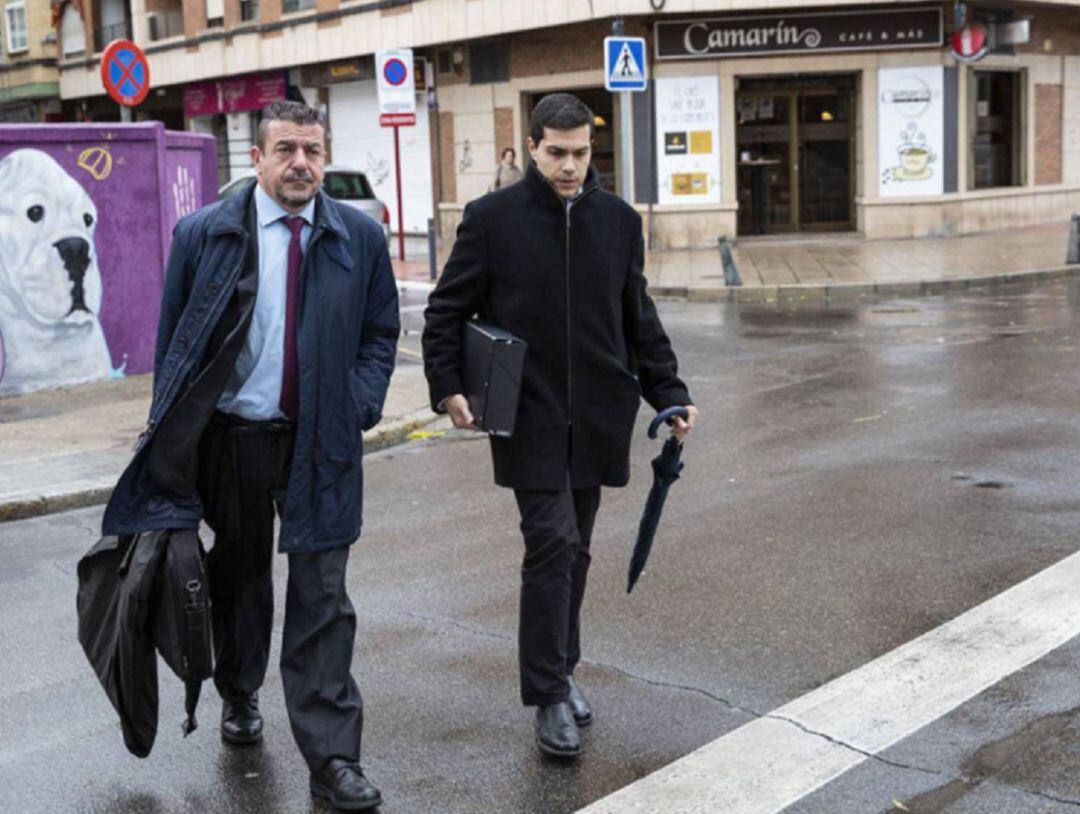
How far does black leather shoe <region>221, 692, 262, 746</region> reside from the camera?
4691 millimetres

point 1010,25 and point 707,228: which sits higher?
point 1010,25

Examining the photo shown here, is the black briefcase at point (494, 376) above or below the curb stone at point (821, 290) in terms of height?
above

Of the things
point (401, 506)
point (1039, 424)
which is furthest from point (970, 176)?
point (401, 506)

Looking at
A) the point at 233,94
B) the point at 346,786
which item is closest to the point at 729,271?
the point at 346,786

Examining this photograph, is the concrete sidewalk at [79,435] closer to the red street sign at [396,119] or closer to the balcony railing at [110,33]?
the red street sign at [396,119]

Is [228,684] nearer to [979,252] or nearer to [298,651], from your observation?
[298,651]

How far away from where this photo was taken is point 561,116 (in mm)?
4492

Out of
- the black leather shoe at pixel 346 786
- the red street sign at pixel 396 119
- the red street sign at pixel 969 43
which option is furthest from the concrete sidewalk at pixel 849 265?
the black leather shoe at pixel 346 786

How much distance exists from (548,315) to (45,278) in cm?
791

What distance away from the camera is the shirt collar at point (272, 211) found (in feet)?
14.3

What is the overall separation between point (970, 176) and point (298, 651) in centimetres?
2395

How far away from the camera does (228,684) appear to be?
15.4 feet

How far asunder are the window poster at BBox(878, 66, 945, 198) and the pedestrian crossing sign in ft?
23.2

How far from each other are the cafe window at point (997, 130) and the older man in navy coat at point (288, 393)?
23.8 m
